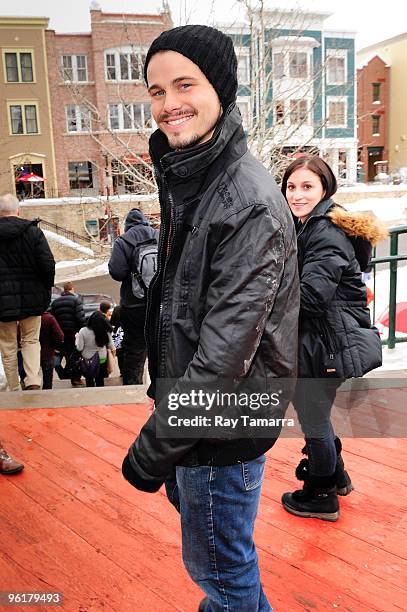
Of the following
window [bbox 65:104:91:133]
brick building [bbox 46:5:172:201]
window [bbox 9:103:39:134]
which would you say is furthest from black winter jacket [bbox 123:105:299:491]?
window [bbox 9:103:39:134]

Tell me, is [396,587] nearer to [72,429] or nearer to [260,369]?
[260,369]

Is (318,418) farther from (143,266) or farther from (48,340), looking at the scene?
(48,340)

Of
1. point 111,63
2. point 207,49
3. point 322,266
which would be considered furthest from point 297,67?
point 207,49

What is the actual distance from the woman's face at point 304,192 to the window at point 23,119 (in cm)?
2191

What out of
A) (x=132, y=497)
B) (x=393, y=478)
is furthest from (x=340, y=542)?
(x=132, y=497)

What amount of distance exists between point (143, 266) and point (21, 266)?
1269 mm

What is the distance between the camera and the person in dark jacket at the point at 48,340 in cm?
547

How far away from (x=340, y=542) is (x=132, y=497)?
2.93 ft

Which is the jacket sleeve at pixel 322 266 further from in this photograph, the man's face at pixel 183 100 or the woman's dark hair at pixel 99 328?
the woman's dark hair at pixel 99 328

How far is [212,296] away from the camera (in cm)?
114

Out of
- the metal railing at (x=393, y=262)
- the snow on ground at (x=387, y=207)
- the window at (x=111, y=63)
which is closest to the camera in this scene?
the metal railing at (x=393, y=262)

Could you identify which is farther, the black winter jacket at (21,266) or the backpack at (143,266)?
the black winter jacket at (21,266)

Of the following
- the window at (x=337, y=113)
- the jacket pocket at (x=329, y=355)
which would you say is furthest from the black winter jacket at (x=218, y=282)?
the window at (x=337, y=113)

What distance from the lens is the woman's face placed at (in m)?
2.13
